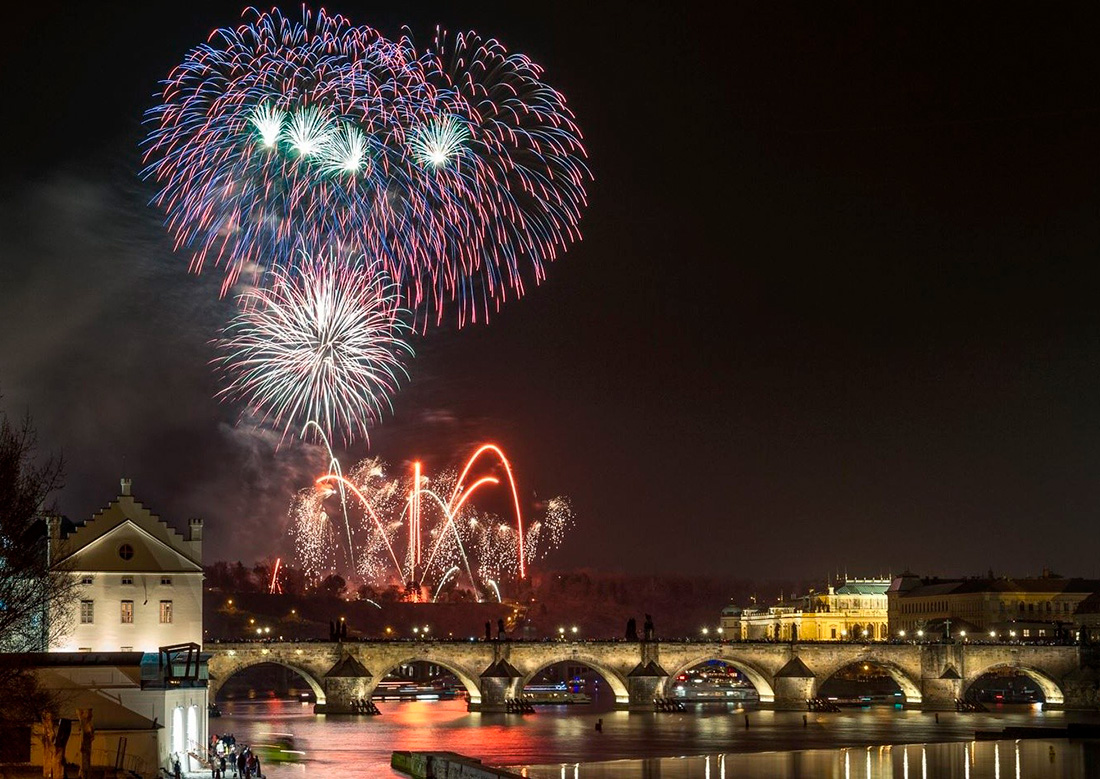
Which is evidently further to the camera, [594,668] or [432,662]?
[594,668]

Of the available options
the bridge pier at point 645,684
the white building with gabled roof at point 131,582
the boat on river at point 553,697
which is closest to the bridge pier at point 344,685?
the bridge pier at point 645,684

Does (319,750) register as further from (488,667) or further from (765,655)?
(765,655)

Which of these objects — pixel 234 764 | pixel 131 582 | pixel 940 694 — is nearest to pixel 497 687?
pixel 940 694

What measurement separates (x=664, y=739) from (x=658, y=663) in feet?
111

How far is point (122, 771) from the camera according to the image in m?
46.8

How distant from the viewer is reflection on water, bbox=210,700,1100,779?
6956 centimetres

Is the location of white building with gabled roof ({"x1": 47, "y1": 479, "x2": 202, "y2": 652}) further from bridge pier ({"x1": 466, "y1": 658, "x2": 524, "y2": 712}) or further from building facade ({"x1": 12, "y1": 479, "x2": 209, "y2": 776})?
bridge pier ({"x1": 466, "y1": 658, "x2": 524, "y2": 712})

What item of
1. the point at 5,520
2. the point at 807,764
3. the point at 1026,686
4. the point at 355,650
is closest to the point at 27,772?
the point at 5,520

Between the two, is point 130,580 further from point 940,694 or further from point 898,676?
point 898,676

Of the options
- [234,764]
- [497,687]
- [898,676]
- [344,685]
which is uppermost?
[234,764]

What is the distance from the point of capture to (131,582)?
247ft

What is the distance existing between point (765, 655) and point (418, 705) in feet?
105

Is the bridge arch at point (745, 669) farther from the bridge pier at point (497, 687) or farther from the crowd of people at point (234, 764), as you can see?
the crowd of people at point (234, 764)

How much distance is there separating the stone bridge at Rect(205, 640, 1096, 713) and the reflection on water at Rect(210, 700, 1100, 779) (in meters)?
3.06
